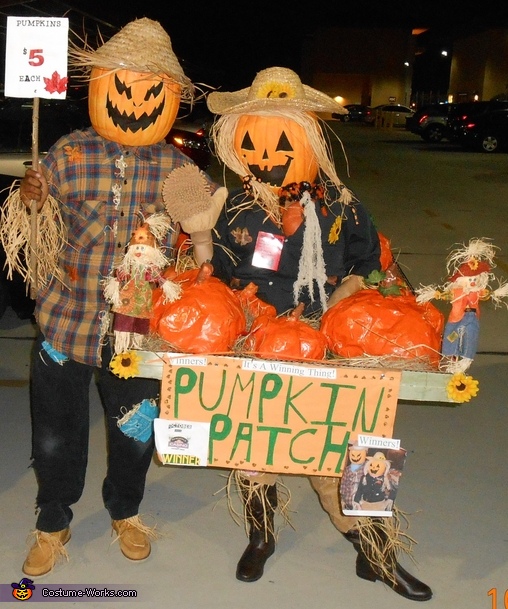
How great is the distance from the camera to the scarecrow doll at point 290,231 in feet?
9.75

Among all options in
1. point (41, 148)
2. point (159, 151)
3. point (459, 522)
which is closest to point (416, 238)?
point (41, 148)

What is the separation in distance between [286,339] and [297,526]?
4.14 feet

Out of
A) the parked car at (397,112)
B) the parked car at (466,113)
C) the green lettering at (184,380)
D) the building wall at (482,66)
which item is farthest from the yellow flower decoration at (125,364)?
the building wall at (482,66)

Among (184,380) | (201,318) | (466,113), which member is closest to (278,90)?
(201,318)

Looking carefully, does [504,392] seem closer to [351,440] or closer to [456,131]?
[351,440]

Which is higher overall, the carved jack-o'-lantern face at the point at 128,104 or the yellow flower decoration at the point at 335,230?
the carved jack-o'-lantern face at the point at 128,104

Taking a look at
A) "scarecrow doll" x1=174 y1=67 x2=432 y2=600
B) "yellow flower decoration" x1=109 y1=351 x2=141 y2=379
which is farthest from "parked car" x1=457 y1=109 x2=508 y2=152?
"yellow flower decoration" x1=109 y1=351 x2=141 y2=379

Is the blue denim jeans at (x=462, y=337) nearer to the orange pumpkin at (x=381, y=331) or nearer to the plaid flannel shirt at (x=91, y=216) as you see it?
the orange pumpkin at (x=381, y=331)

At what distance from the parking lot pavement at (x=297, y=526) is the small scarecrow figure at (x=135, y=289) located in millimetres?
1081

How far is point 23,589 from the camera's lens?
2.97 m

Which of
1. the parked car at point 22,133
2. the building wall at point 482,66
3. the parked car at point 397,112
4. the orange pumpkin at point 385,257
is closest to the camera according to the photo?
the orange pumpkin at point 385,257

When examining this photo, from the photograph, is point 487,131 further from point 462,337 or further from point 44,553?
point 44,553

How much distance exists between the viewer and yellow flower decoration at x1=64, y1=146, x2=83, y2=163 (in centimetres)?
284

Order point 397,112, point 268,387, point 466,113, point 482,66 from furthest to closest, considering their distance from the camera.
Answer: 1. point 482,66
2. point 397,112
3. point 466,113
4. point 268,387
